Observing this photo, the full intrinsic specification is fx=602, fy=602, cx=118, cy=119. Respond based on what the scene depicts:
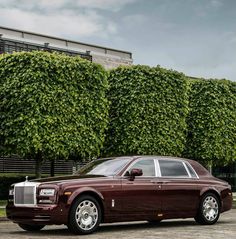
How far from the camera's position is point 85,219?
1244cm

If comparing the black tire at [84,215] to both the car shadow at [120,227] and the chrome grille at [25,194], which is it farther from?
the chrome grille at [25,194]

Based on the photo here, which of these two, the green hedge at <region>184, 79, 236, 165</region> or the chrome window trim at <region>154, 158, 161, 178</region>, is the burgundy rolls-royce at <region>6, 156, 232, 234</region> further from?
the green hedge at <region>184, 79, 236, 165</region>

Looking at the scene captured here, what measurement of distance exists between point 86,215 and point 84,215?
2.0 inches

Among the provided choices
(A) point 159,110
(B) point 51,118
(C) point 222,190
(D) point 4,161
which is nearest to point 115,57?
(D) point 4,161

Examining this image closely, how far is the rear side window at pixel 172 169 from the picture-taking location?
569 inches

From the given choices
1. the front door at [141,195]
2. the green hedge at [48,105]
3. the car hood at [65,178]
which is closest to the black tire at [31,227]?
the car hood at [65,178]

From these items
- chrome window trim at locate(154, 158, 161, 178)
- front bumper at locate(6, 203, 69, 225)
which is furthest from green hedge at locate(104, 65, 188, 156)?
front bumper at locate(6, 203, 69, 225)

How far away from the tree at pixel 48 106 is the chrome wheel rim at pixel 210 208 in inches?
488

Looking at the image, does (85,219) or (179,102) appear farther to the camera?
(179,102)

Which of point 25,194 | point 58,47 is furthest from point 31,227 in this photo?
point 58,47

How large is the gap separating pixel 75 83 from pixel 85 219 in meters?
15.5

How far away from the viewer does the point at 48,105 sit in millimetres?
26484

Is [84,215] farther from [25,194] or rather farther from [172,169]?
[172,169]

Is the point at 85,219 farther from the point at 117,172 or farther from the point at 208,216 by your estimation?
the point at 208,216
